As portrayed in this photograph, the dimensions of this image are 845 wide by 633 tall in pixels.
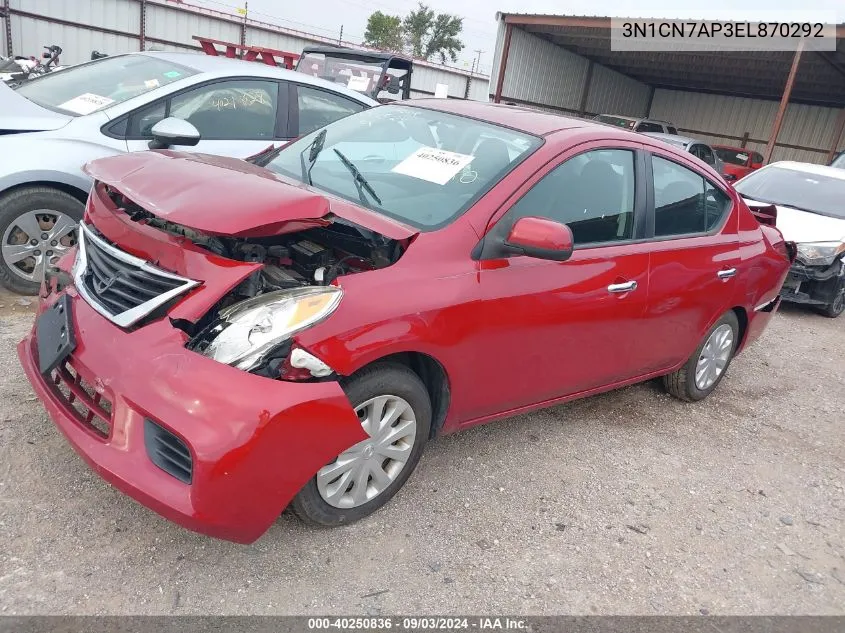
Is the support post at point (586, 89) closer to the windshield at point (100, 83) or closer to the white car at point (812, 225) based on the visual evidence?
the white car at point (812, 225)

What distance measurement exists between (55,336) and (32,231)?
2.06 meters

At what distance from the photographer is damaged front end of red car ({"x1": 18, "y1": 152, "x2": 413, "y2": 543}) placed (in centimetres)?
210

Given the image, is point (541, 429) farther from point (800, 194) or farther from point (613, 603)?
point (800, 194)

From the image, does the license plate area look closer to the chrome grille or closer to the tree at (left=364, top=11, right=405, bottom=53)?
the chrome grille

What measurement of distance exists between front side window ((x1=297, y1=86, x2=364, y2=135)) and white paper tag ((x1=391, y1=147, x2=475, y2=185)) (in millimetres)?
2329

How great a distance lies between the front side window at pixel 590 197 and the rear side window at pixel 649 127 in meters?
12.2

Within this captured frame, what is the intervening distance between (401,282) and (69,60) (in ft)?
59.5

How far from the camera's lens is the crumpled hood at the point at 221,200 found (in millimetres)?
2283

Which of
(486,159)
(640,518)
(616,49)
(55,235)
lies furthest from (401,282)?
(616,49)

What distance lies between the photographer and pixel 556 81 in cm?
2000

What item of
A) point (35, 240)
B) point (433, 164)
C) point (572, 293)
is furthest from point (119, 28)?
point (572, 293)

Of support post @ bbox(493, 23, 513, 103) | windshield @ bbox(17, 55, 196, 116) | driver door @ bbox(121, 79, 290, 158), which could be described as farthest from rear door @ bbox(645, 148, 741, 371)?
support post @ bbox(493, 23, 513, 103)

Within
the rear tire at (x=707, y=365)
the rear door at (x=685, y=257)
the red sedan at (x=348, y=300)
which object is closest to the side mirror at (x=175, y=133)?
the red sedan at (x=348, y=300)

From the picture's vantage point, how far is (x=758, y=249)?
4.30m
